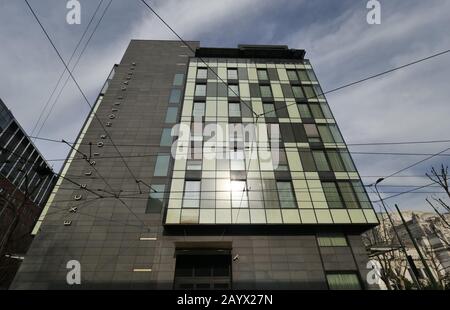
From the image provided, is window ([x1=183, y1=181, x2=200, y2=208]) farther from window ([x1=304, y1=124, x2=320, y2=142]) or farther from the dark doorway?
window ([x1=304, y1=124, x2=320, y2=142])

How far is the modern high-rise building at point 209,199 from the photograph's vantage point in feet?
55.4

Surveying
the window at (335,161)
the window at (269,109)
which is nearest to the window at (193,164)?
the window at (269,109)

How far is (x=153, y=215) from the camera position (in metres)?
20.0

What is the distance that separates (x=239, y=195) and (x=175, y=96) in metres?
17.0

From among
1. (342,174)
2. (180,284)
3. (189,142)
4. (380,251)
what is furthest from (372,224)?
(189,142)

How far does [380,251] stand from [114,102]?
3205cm

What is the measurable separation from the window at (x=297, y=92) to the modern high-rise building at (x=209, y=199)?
130 mm

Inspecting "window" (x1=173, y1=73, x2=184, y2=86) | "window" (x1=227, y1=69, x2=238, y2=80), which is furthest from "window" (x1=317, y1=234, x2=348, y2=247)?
"window" (x1=173, y1=73, x2=184, y2=86)

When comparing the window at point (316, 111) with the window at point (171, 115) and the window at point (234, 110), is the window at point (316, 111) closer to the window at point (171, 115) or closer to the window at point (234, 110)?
the window at point (234, 110)

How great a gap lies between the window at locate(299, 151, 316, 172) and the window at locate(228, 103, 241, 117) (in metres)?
8.09

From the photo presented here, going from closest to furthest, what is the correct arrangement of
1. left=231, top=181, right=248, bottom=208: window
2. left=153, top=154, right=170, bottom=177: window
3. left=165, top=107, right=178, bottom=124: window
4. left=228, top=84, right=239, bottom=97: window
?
left=231, top=181, right=248, bottom=208: window < left=153, top=154, right=170, bottom=177: window < left=165, top=107, right=178, bottom=124: window < left=228, top=84, right=239, bottom=97: window

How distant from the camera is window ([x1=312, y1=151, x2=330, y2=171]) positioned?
21.9 m

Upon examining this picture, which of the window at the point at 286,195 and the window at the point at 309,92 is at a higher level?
the window at the point at 309,92
